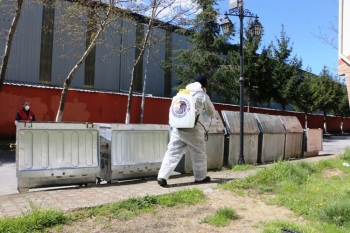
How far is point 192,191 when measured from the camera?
4.75m

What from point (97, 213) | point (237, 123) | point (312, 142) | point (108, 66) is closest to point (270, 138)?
point (237, 123)

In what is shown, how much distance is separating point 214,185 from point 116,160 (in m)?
1.69

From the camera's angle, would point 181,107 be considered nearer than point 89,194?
No

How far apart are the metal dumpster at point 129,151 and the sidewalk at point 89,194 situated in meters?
0.20

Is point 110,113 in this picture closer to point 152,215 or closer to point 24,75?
point 24,75

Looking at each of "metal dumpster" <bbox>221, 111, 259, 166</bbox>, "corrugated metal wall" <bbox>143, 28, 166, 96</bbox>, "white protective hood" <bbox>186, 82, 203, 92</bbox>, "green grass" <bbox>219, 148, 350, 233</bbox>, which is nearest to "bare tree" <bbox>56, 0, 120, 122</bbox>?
"metal dumpster" <bbox>221, 111, 259, 166</bbox>

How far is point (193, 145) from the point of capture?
545 centimetres

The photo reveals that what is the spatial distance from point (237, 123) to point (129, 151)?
3.22 meters

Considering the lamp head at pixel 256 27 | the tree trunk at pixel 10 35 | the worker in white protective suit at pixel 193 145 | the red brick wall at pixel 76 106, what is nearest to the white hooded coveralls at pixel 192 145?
the worker in white protective suit at pixel 193 145

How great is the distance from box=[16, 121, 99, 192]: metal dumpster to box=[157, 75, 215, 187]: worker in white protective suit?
1.15 metres

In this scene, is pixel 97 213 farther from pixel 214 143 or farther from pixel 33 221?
pixel 214 143

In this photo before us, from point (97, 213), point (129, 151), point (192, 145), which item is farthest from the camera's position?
point (129, 151)

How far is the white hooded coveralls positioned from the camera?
5.32 metres

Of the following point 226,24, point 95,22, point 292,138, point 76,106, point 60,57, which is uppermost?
point 95,22
